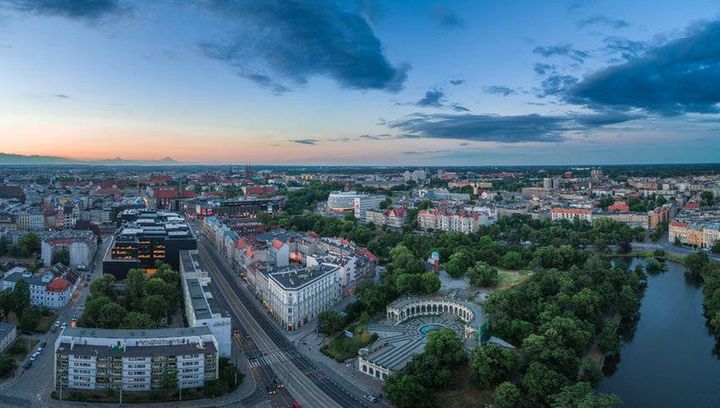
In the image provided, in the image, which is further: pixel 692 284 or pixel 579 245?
pixel 579 245

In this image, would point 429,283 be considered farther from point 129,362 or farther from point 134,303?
point 129,362

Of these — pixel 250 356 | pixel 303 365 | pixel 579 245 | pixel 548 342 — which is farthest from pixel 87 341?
pixel 579 245

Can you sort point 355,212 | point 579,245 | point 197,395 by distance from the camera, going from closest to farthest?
point 197,395
point 579,245
point 355,212

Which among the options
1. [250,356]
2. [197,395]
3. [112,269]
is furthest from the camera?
[112,269]

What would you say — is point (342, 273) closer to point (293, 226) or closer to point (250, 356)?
point (250, 356)

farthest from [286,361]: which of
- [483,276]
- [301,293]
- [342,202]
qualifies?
[342,202]

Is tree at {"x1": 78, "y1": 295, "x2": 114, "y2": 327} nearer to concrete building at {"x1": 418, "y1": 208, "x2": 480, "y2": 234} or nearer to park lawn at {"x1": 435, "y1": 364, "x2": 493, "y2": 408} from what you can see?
park lawn at {"x1": 435, "y1": 364, "x2": 493, "y2": 408}

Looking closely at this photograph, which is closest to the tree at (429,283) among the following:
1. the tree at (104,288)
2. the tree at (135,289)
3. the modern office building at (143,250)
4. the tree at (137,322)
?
the tree at (137,322)

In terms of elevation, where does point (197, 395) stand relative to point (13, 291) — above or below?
below
